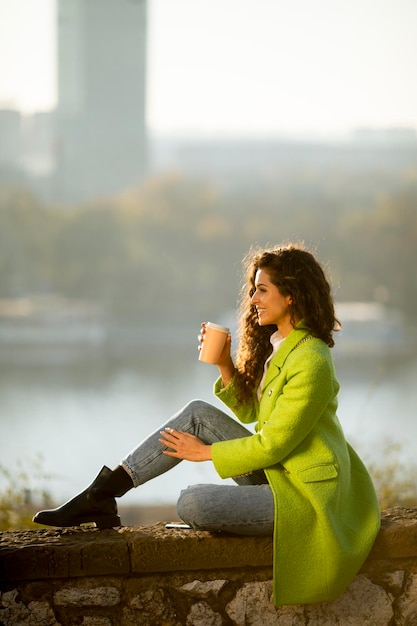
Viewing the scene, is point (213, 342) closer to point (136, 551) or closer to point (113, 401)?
point (136, 551)

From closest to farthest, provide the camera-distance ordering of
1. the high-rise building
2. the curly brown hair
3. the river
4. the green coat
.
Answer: the green coat < the curly brown hair < the river < the high-rise building

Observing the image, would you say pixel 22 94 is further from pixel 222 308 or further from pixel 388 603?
pixel 388 603

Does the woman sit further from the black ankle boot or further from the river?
the river

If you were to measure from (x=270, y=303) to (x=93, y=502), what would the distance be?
543 millimetres

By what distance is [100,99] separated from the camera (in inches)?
397

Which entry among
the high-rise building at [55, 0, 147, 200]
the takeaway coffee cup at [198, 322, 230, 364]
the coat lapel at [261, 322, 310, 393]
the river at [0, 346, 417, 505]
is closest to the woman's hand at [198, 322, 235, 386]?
the takeaway coffee cup at [198, 322, 230, 364]

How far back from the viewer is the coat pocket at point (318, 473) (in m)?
1.71

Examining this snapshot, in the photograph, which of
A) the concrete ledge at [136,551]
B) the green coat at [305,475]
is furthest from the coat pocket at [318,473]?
the concrete ledge at [136,551]

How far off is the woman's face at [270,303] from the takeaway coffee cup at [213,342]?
83 millimetres

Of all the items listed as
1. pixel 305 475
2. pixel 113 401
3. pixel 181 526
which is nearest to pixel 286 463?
pixel 305 475

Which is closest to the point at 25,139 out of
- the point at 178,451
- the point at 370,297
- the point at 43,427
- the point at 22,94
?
the point at 22,94

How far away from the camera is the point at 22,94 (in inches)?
424

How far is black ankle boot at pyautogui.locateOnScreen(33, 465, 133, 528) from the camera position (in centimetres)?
182

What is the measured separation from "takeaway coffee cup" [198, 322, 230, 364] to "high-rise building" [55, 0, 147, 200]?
27.2ft
